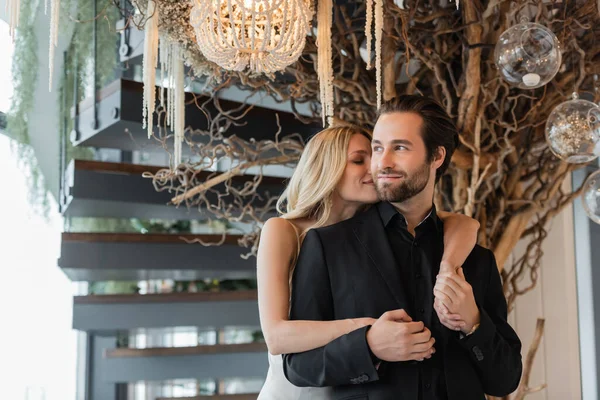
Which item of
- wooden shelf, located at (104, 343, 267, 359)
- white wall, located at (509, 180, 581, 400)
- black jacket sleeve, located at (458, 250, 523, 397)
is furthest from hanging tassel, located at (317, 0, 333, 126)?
wooden shelf, located at (104, 343, 267, 359)

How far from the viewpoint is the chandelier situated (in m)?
2.38

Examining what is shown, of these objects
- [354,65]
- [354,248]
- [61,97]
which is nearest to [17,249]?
[61,97]

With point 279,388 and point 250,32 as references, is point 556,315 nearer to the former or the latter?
point 279,388

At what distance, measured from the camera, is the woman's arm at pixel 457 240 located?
5.42ft

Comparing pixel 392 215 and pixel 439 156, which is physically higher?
pixel 439 156

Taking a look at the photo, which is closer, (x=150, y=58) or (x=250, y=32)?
(x=250, y=32)

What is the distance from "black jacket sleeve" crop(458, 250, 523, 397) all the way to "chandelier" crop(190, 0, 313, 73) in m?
1.06

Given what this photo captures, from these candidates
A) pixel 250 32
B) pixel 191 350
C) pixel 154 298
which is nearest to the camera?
pixel 250 32

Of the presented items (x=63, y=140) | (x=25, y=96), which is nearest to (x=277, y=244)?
(x=63, y=140)

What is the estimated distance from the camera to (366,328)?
1.54 metres

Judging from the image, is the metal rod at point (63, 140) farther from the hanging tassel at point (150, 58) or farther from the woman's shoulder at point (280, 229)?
the woman's shoulder at point (280, 229)

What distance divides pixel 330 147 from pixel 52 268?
387cm

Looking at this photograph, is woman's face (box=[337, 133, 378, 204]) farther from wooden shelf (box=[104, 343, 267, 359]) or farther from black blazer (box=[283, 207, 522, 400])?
wooden shelf (box=[104, 343, 267, 359])

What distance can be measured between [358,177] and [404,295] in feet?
1.55
